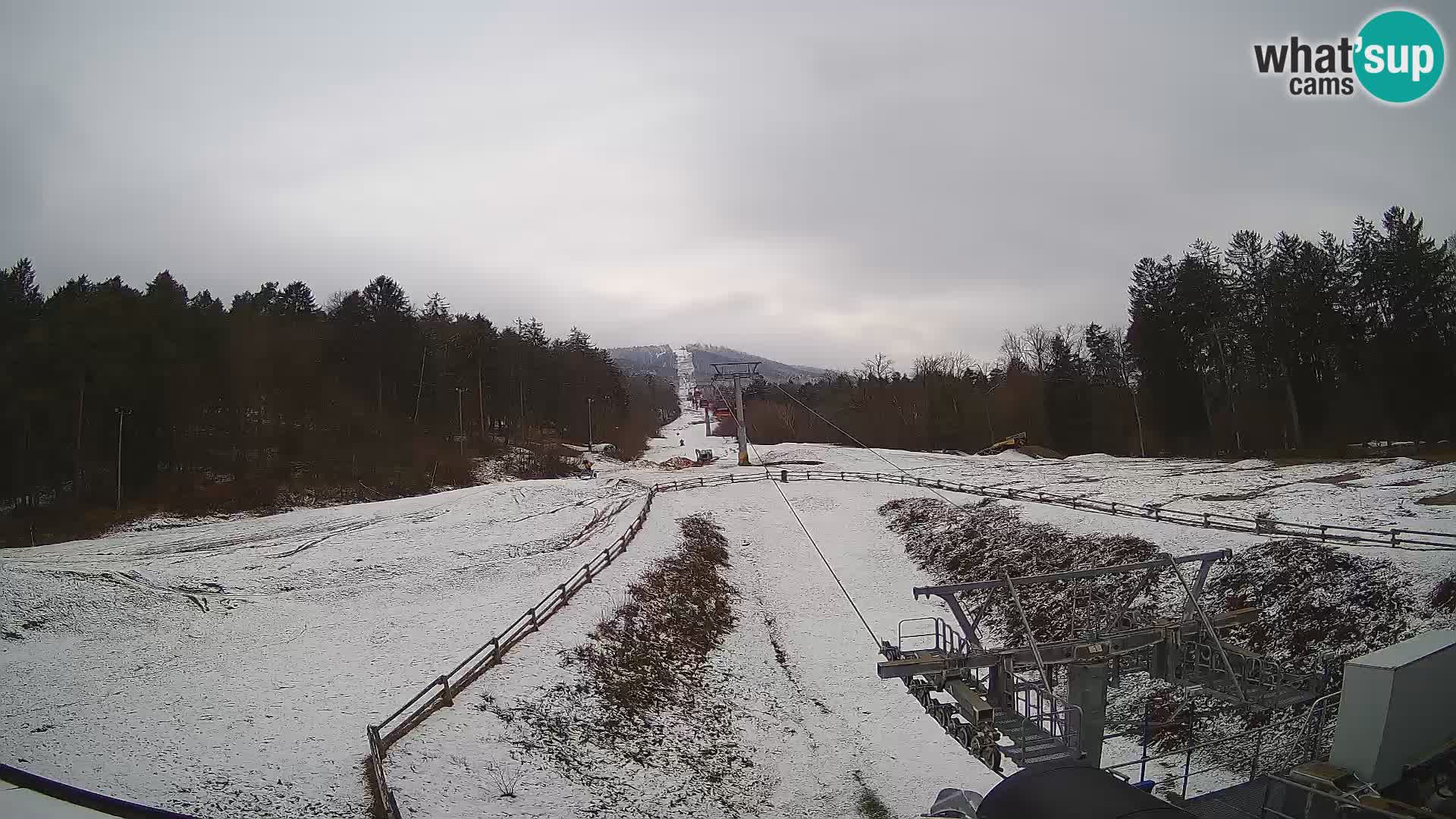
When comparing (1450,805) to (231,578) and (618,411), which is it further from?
(618,411)

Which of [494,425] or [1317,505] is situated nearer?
[1317,505]

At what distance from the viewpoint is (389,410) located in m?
63.8

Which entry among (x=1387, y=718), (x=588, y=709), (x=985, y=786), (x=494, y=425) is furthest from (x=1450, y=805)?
(x=494, y=425)

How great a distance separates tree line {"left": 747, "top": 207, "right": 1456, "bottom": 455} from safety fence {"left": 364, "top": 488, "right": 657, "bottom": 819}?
46479mm

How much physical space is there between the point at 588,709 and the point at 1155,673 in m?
13.2

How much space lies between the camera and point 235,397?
50406 mm

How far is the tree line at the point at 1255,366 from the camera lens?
4475cm

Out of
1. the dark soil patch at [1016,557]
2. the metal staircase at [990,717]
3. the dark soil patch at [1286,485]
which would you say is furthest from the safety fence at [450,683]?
the dark soil patch at [1286,485]

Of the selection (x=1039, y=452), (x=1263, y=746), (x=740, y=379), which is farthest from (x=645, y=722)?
(x=1039, y=452)

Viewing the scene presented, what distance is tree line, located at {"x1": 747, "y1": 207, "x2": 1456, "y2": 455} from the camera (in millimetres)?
44750

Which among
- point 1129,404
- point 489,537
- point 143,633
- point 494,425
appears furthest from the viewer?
point 494,425

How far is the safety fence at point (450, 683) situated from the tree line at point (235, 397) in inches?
1253

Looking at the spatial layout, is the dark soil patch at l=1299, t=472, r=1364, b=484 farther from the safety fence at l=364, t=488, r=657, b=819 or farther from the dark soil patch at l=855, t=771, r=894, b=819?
the safety fence at l=364, t=488, r=657, b=819

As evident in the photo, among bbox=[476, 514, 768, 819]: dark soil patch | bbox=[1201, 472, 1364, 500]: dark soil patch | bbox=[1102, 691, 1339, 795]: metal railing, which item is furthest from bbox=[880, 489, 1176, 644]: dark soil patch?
bbox=[476, 514, 768, 819]: dark soil patch
